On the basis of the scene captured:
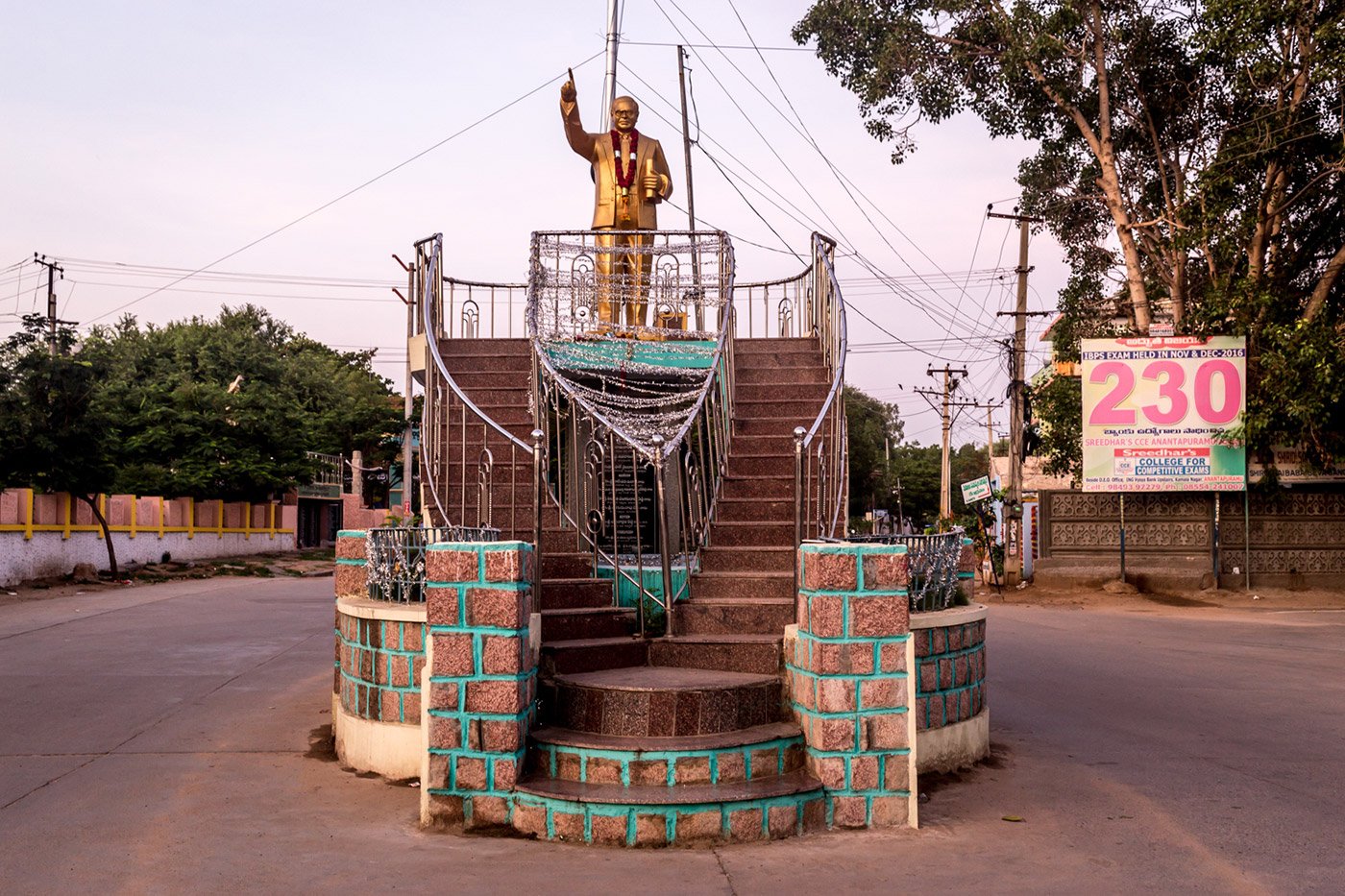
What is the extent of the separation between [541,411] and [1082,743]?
5063mm

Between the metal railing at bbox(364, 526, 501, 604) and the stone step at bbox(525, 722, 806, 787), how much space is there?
126 cm

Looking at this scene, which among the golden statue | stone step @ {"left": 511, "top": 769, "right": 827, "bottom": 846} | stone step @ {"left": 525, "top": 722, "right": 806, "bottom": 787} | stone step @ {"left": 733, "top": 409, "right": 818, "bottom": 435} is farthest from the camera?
the golden statue

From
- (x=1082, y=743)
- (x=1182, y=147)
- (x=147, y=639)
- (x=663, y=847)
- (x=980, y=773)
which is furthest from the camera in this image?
(x=1182, y=147)

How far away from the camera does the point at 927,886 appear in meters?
4.66

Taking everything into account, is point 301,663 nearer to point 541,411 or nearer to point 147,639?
point 147,639

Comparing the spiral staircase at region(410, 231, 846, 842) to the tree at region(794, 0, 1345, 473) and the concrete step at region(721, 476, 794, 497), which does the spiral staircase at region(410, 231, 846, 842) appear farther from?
the tree at region(794, 0, 1345, 473)

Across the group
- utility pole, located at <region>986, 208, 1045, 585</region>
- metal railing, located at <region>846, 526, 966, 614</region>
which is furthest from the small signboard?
metal railing, located at <region>846, 526, 966, 614</region>

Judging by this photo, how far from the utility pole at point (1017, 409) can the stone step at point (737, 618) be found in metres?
16.9

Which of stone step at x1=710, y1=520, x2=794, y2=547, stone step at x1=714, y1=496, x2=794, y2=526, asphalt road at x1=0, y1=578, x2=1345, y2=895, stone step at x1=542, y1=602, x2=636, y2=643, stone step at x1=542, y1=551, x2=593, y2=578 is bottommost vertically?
asphalt road at x1=0, y1=578, x2=1345, y2=895

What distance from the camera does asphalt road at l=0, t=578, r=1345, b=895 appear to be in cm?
477

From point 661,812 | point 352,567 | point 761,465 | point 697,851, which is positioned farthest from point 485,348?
point 697,851

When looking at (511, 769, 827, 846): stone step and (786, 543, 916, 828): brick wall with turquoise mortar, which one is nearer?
(511, 769, 827, 846): stone step

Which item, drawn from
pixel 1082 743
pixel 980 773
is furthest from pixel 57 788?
pixel 1082 743

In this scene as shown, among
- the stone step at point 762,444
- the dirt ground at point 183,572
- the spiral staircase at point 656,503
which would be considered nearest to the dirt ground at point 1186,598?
the spiral staircase at point 656,503
